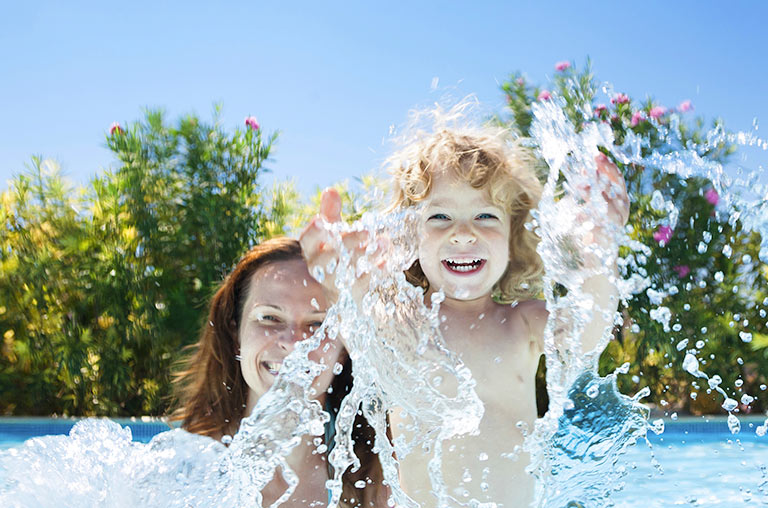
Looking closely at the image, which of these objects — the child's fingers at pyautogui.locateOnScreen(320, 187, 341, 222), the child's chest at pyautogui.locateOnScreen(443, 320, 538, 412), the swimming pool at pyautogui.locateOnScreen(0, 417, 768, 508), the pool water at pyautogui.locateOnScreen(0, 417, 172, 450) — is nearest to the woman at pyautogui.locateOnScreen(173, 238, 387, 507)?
the child's fingers at pyautogui.locateOnScreen(320, 187, 341, 222)

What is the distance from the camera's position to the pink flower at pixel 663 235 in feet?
21.6

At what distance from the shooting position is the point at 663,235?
660 centimetres

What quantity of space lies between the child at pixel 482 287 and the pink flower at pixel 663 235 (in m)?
4.14

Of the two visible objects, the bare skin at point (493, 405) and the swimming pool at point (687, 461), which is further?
the swimming pool at point (687, 461)

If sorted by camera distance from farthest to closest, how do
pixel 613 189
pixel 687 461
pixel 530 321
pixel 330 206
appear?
1. pixel 687 461
2. pixel 530 321
3. pixel 613 189
4. pixel 330 206

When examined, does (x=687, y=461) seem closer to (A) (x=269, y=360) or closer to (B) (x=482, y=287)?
(B) (x=482, y=287)

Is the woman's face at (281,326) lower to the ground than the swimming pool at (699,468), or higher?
higher

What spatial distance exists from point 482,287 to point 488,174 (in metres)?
0.39

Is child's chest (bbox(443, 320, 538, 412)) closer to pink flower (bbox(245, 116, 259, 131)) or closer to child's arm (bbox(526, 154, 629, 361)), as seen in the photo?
child's arm (bbox(526, 154, 629, 361))

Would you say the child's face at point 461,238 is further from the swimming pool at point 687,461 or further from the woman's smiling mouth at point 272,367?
the swimming pool at point 687,461

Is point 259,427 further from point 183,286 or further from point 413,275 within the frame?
point 183,286

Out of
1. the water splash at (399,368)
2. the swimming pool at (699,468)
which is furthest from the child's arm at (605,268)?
the swimming pool at (699,468)

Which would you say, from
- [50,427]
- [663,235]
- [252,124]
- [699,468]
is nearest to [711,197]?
[663,235]

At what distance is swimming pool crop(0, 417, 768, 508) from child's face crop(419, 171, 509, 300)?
178 centimetres
